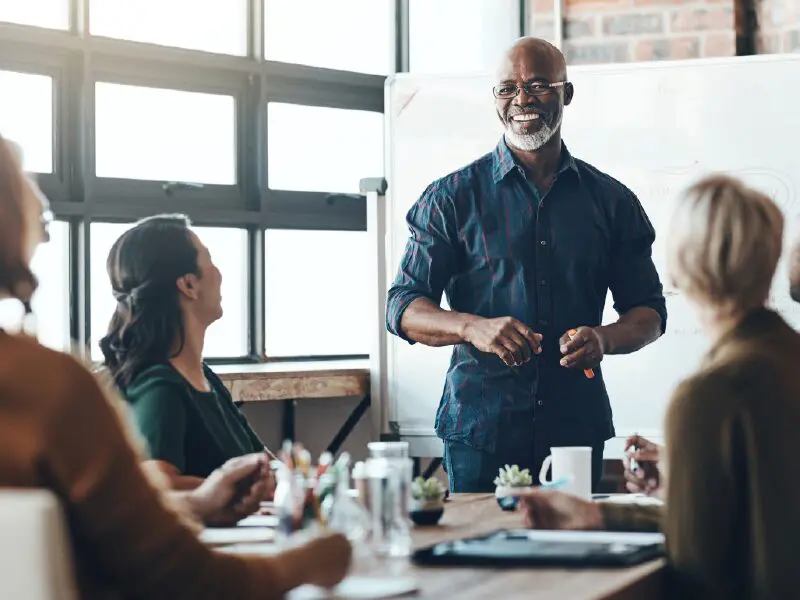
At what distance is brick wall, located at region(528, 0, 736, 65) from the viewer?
4.59 m

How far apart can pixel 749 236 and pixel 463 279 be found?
4.36ft

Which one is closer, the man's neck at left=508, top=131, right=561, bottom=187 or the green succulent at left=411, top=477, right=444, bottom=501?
the green succulent at left=411, top=477, right=444, bottom=501

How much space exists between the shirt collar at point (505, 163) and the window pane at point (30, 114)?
1.60 m

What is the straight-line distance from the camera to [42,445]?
125cm

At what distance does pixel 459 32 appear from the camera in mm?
4914

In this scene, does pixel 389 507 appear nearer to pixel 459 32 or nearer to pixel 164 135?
pixel 164 135

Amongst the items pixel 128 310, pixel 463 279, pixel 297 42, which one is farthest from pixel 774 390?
pixel 297 42

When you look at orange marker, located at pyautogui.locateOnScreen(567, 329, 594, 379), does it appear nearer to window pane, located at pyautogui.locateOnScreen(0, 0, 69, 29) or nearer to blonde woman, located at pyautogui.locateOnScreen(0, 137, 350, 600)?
blonde woman, located at pyautogui.locateOnScreen(0, 137, 350, 600)

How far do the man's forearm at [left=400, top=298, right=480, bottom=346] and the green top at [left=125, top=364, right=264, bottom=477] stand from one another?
575mm

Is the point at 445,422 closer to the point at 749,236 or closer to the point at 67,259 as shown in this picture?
the point at 749,236

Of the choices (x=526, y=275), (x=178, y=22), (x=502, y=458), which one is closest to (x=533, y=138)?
(x=526, y=275)

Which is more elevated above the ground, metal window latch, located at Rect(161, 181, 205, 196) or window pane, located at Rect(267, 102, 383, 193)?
window pane, located at Rect(267, 102, 383, 193)

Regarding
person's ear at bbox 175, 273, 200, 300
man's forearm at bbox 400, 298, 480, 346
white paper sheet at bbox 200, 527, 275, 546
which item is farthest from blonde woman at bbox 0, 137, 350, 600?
man's forearm at bbox 400, 298, 480, 346

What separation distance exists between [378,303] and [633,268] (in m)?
1.56
